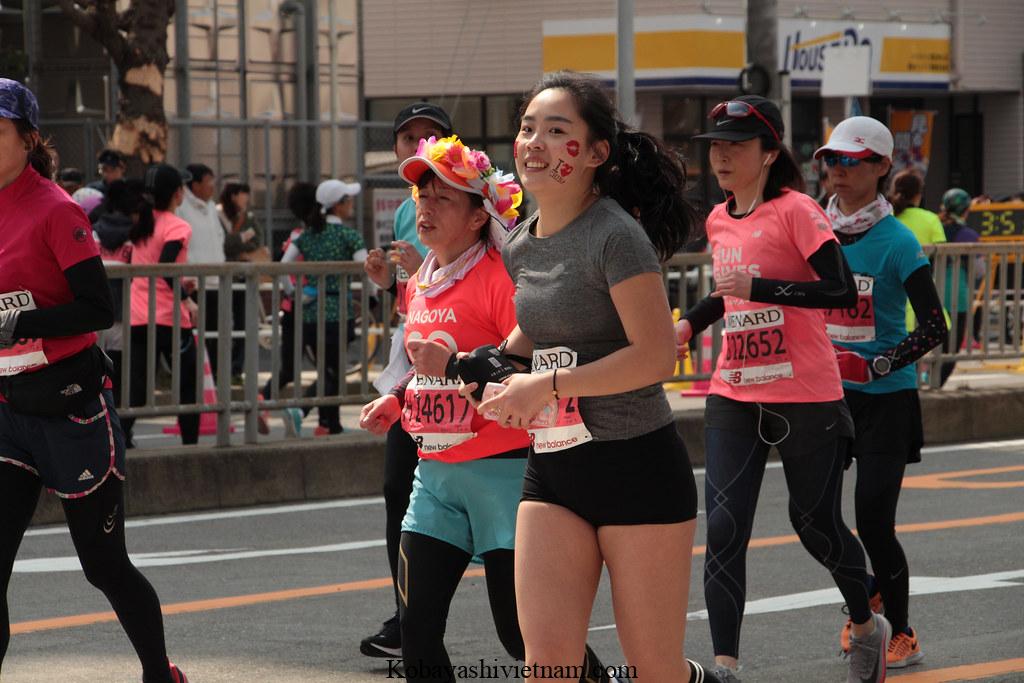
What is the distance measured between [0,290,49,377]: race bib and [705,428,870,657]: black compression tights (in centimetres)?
206

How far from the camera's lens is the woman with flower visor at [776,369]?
233 inches

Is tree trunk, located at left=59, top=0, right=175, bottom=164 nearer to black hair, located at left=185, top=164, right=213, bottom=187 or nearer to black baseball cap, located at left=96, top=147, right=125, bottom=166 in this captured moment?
black baseball cap, located at left=96, top=147, right=125, bottom=166

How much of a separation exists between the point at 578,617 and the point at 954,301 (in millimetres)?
9580

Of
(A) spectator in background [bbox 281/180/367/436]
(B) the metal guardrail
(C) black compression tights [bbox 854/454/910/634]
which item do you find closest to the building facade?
(A) spectator in background [bbox 281/180/367/436]

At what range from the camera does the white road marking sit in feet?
24.9

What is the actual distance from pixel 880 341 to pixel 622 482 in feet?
8.62

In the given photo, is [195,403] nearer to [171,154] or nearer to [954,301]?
[954,301]

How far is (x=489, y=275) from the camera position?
5.04 meters

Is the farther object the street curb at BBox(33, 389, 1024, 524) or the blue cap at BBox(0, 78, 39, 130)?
the street curb at BBox(33, 389, 1024, 524)

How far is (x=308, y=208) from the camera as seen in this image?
13.0 metres

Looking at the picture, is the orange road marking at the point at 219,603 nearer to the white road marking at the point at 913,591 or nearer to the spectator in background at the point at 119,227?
the white road marking at the point at 913,591

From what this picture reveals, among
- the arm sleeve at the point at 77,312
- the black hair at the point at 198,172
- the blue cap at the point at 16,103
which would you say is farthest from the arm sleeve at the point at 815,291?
the black hair at the point at 198,172

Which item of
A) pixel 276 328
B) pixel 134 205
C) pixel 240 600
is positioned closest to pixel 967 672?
pixel 240 600

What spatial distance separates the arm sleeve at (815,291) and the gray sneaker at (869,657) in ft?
3.34
